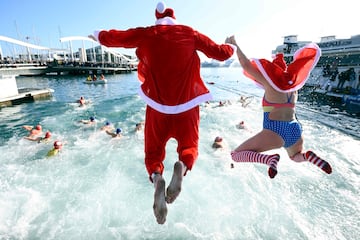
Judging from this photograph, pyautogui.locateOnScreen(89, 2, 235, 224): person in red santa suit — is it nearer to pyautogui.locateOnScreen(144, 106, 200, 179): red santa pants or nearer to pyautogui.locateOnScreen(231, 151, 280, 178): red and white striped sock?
pyautogui.locateOnScreen(144, 106, 200, 179): red santa pants

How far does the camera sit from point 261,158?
3.25 m

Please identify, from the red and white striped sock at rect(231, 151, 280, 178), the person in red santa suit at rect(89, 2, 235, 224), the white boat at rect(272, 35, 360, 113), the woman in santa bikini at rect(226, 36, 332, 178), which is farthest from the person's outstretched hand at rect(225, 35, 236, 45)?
the white boat at rect(272, 35, 360, 113)

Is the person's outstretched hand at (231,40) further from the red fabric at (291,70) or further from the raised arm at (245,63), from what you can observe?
the red fabric at (291,70)

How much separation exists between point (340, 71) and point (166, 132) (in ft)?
106

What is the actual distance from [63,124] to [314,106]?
848 inches

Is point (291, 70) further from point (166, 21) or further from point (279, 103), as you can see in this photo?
point (166, 21)

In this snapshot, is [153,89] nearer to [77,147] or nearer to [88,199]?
[88,199]

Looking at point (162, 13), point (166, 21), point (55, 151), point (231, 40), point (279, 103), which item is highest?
point (162, 13)

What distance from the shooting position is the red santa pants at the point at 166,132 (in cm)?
293

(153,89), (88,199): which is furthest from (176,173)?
(88,199)

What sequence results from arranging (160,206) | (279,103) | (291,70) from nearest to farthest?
(160,206), (291,70), (279,103)

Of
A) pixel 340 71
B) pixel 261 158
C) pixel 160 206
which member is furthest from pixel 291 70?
pixel 340 71

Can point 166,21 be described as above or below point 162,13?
below

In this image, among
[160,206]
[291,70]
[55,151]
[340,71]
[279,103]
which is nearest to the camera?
[160,206]
